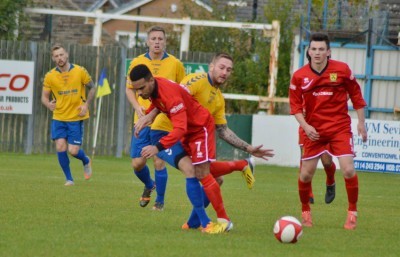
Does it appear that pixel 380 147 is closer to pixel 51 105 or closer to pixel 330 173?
pixel 51 105

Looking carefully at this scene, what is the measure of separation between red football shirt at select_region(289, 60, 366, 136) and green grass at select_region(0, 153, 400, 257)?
1174mm

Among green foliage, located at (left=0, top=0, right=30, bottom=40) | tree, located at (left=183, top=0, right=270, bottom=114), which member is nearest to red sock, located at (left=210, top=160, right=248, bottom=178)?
tree, located at (left=183, top=0, right=270, bottom=114)

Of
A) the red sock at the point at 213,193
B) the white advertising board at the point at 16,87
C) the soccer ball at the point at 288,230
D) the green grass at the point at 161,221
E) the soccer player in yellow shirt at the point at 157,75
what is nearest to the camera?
the green grass at the point at 161,221

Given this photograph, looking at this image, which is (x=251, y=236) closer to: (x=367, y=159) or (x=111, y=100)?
(x=367, y=159)

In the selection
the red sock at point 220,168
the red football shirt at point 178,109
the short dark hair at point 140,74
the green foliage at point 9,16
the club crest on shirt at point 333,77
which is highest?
the green foliage at point 9,16

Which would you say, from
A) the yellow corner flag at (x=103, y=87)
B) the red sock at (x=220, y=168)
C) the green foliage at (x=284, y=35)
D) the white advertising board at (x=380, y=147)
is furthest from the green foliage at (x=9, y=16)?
the red sock at (x=220, y=168)

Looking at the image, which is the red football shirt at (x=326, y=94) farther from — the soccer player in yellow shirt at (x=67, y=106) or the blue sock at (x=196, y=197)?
the soccer player in yellow shirt at (x=67, y=106)

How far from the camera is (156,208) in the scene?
13891 millimetres

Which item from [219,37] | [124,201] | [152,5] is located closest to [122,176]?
[124,201]

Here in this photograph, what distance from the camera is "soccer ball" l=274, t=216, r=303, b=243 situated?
34.2 ft

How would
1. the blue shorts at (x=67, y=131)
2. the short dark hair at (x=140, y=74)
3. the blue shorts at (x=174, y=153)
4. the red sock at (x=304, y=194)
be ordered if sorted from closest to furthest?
the short dark hair at (x=140, y=74), the blue shorts at (x=174, y=153), the red sock at (x=304, y=194), the blue shorts at (x=67, y=131)

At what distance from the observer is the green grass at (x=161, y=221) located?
9.95 meters

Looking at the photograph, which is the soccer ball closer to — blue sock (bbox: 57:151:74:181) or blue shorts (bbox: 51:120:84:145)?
blue sock (bbox: 57:151:74:181)

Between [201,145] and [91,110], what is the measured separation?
17533 mm
